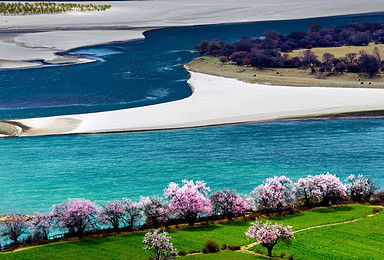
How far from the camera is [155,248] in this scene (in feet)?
127

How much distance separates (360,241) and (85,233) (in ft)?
66.4

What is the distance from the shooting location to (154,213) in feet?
157

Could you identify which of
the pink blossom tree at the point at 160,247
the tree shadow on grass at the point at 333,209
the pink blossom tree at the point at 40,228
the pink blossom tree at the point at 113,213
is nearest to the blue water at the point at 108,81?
the pink blossom tree at the point at 113,213

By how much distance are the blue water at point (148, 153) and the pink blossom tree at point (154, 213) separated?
28.2 feet

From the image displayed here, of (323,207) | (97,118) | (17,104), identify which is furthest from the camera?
(17,104)

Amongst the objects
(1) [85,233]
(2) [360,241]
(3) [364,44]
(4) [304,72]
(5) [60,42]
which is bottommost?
(2) [360,241]

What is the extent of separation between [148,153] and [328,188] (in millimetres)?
23716

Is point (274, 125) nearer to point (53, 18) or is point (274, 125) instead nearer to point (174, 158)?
point (174, 158)

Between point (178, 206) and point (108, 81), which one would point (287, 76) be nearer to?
point (108, 81)

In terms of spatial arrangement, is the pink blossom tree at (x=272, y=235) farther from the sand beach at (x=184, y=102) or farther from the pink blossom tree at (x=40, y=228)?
the sand beach at (x=184, y=102)

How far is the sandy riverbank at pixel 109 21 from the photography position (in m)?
135

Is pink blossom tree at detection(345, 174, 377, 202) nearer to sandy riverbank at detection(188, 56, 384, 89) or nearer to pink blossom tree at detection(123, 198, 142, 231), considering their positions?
pink blossom tree at detection(123, 198, 142, 231)

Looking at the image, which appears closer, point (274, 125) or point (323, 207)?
Answer: point (323, 207)

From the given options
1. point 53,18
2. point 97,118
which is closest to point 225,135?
point 97,118
